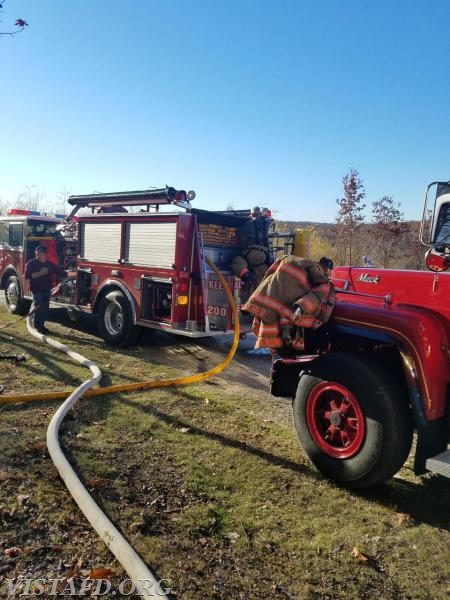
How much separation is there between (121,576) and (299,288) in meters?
2.24

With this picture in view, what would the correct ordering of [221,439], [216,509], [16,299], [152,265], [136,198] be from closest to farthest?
[216,509] → [221,439] → [152,265] → [136,198] → [16,299]

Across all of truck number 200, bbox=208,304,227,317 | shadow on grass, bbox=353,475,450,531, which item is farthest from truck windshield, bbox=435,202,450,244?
truck number 200, bbox=208,304,227,317

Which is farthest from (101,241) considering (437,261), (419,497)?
(419,497)

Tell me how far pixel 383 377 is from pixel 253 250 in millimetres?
5152

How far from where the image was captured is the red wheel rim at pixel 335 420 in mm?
3477

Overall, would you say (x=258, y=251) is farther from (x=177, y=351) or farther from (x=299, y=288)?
(x=299, y=288)

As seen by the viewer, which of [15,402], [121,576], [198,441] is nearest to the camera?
[121,576]

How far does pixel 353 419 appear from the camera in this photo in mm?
3514

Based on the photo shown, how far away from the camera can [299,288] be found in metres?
3.61

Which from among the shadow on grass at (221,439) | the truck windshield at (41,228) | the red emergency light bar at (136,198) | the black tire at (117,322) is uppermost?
the red emergency light bar at (136,198)

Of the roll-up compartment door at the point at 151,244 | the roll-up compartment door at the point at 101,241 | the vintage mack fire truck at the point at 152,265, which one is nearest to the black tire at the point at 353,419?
the vintage mack fire truck at the point at 152,265

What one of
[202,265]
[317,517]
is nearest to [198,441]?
[317,517]

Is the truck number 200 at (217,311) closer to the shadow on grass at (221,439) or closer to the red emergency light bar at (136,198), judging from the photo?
the red emergency light bar at (136,198)

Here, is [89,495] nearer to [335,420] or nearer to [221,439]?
[221,439]
